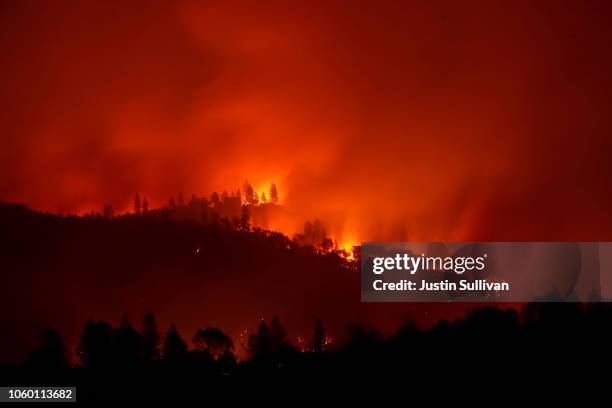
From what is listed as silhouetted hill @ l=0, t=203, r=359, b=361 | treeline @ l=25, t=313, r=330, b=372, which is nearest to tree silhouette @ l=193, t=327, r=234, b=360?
treeline @ l=25, t=313, r=330, b=372

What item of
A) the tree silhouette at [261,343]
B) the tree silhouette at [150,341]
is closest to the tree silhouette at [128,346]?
the tree silhouette at [150,341]

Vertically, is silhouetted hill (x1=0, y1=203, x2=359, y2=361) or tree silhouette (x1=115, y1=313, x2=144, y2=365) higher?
silhouetted hill (x1=0, y1=203, x2=359, y2=361)

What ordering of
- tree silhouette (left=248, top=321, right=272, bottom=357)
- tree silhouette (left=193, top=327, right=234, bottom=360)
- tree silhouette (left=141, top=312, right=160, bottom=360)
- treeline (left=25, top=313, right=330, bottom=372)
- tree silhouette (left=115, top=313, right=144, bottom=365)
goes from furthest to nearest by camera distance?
tree silhouette (left=193, top=327, right=234, bottom=360)
tree silhouette (left=248, top=321, right=272, bottom=357)
tree silhouette (left=141, top=312, right=160, bottom=360)
tree silhouette (left=115, top=313, right=144, bottom=365)
treeline (left=25, top=313, right=330, bottom=372)

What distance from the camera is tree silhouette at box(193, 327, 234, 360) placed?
49147 mm

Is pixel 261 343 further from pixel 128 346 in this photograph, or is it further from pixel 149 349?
pixel 128 346

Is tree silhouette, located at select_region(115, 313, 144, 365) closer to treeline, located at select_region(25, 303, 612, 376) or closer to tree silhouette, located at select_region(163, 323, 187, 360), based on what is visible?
treeline, located at select_region(25, 303, 612, 376)

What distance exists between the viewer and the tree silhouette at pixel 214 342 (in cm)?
4915

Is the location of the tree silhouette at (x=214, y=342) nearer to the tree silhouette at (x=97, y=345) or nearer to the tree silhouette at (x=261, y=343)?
the tree silhouette at (x=261, y=343)

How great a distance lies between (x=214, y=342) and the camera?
51625mm

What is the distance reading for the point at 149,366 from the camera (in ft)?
127

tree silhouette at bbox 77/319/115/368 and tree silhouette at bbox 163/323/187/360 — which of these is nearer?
tree silhouette at bbox 163/323/187/360

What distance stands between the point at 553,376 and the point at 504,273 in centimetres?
794

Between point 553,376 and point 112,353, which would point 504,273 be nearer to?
point 553,376

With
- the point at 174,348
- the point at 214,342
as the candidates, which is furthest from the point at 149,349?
the point at 214,342
